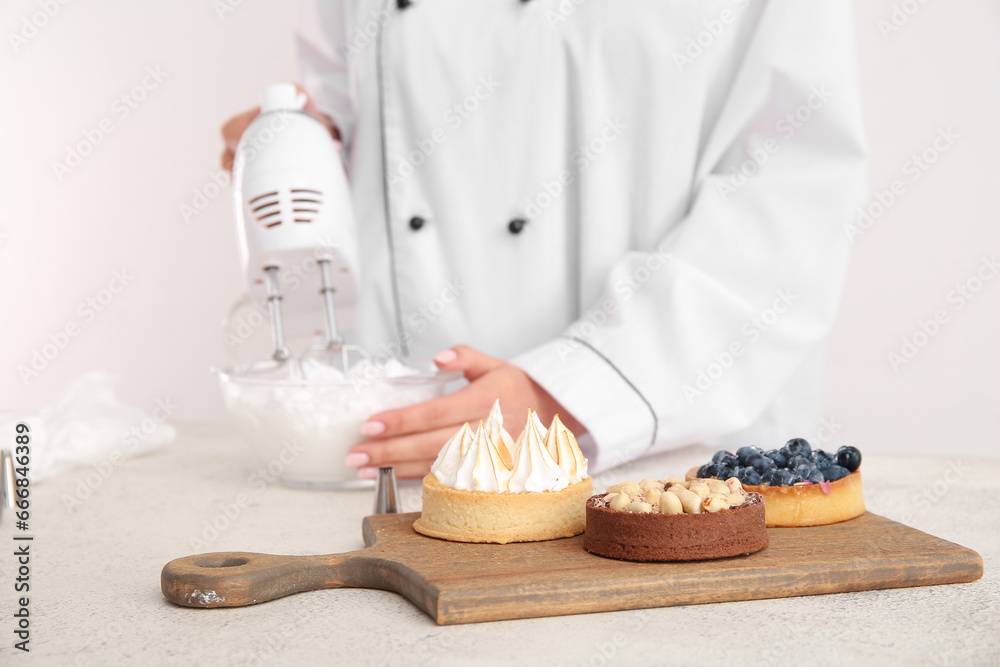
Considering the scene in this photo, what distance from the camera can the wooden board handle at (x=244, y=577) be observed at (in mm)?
625

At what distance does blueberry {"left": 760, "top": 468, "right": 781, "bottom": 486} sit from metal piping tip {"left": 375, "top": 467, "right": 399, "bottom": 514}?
0.39m

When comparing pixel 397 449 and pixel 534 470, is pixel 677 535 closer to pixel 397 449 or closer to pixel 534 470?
pixel 534 470

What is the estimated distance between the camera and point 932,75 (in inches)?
78.9

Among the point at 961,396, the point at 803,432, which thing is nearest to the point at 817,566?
the point at 803,432

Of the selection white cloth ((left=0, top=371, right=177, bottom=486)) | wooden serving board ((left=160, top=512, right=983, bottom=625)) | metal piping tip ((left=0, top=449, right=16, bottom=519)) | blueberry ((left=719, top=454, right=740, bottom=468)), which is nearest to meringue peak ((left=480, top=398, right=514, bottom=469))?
wooden serving board ((left=160, top=512, right=983, bottom=625))

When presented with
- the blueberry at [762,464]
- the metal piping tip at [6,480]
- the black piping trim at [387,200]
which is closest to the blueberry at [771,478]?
the blueberry at [762,464]

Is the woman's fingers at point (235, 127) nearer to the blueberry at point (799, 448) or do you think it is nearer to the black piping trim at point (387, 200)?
the black piping trim at point (387, 200)

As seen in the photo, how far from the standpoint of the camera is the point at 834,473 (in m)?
0.79

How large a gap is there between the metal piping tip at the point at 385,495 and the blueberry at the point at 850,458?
470 mm

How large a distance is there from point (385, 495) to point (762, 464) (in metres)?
0.40

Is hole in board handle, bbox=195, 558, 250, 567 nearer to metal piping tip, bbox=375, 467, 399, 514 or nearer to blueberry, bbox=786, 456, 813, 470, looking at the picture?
metal piping tip, bbox=375, 467, 399, 514

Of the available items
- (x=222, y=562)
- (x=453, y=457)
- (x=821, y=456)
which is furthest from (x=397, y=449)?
(x=821, y=456)

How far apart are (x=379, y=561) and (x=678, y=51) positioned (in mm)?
1036

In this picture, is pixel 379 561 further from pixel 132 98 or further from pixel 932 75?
pixel 132 98
